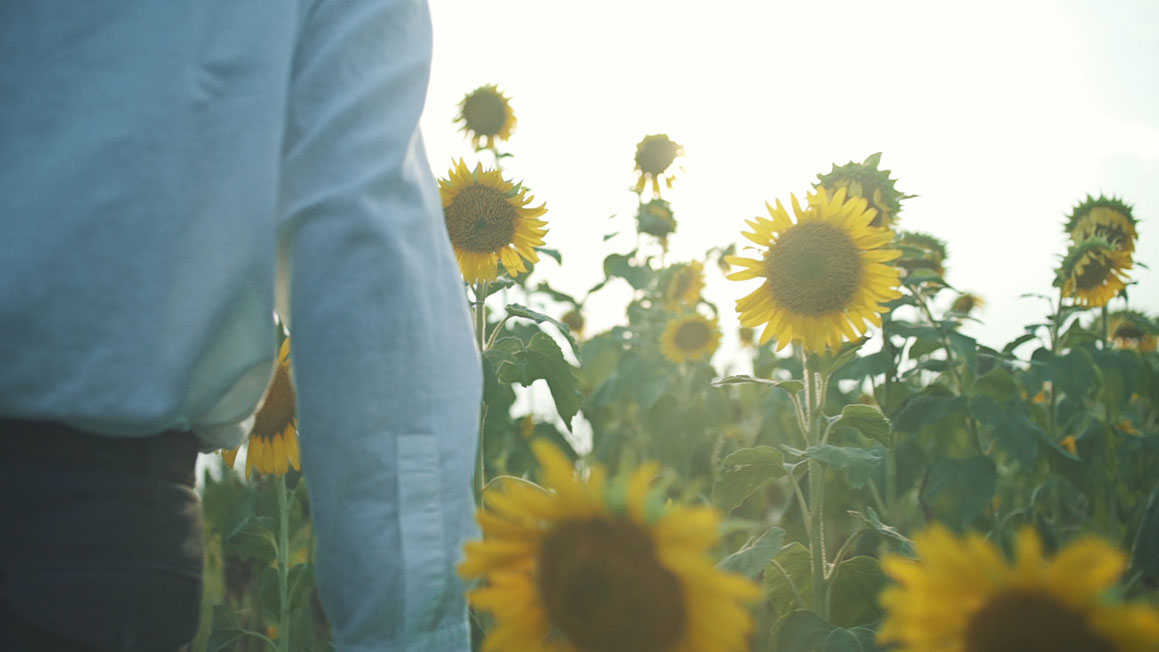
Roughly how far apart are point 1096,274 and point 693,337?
78.3 inches

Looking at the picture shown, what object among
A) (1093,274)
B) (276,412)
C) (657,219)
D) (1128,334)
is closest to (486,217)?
(276,412)

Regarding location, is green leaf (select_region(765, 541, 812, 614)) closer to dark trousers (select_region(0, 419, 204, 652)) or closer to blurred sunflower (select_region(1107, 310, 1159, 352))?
dark trousers (select_region(0, 419, 204, 652))

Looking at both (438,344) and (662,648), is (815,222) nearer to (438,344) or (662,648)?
(438,344)

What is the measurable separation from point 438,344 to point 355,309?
0.11 meters

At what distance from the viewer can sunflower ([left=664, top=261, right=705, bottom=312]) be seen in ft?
16.0

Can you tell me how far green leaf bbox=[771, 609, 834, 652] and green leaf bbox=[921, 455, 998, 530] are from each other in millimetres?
979

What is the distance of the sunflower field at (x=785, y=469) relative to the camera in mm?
686

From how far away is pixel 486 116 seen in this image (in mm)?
3920

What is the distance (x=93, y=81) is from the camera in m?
0.95

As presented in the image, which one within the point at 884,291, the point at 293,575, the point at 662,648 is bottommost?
the point at 293,575

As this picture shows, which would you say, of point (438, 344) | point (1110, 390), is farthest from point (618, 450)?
point (438, 344)

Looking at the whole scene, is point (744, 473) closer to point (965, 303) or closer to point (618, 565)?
point (618, 565)

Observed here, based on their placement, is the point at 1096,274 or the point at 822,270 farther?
the point at 1096,274

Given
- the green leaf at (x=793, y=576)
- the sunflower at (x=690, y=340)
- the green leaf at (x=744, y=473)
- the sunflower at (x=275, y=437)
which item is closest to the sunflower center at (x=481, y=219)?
the sunflower at (x=275, y=437)
